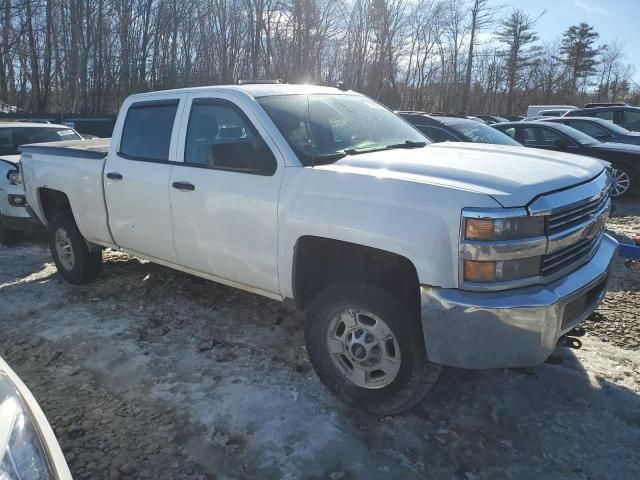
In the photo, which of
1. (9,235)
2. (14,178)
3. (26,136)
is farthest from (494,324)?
(26,136)

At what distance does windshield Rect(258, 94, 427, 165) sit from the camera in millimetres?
3352

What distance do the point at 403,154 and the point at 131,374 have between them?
2.40m

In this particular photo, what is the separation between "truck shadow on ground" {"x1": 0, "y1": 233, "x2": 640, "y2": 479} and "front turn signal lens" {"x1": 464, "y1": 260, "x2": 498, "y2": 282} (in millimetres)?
970

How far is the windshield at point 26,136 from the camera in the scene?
7898mm

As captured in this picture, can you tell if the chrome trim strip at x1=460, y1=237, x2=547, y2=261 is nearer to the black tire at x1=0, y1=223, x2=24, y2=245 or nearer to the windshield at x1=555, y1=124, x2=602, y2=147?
the black tire at x1=0, y1=223, x2=24, y2=245

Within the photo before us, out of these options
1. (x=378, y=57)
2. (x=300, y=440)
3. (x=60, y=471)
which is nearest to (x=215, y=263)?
(x=300, y=440)

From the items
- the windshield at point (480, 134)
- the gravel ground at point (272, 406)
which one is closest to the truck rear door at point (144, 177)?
the gravel ground at point (272, 406)

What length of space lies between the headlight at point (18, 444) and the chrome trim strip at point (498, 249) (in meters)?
1.89

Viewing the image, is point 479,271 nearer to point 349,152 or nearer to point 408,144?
point 349,152

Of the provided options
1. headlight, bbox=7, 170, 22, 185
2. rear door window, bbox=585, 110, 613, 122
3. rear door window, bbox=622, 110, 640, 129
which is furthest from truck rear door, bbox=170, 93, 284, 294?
rear door window, bbox=622, 110, 640, 129

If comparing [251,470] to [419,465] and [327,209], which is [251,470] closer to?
[419,465]

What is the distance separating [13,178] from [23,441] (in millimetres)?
6286

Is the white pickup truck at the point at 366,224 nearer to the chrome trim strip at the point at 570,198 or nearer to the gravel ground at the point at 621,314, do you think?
the chrome trim strip at the point at 570,198

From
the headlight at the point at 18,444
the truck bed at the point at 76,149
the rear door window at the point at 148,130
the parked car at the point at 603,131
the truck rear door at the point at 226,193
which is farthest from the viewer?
the parked car at the point at 603,131
